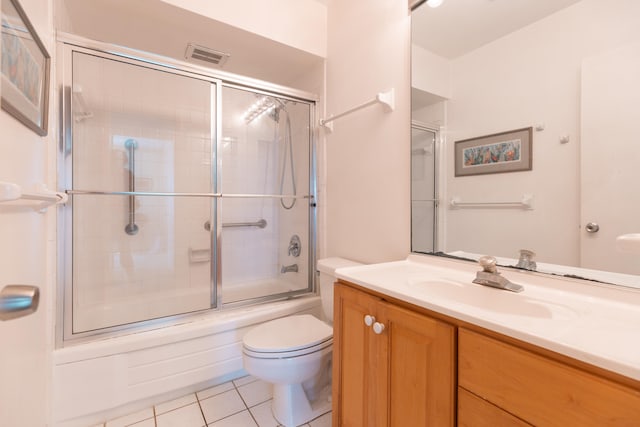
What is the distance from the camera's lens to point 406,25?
4.70 feet

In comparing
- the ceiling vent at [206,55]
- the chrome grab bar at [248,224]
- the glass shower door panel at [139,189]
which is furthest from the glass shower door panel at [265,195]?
the ceiling vent at [206,55]

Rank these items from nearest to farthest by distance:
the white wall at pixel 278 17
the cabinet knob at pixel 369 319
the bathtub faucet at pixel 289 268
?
the cabinet knob at pixel 369 319
the white wall at pixel 278 17
the bathtub faucet at pixel 289 268

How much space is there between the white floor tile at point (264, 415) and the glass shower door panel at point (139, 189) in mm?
685

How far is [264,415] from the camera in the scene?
55.8 inches

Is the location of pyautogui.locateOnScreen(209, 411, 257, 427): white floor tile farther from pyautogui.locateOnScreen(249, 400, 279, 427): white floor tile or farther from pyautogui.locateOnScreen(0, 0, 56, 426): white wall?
pyautogui.locateOnScreen(0, 0, 56, 426): white wall

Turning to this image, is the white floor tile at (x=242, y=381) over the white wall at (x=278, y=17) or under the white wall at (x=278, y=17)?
under

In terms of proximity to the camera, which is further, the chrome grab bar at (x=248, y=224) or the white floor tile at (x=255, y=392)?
the chrome grab bar at (x=248, y=224)

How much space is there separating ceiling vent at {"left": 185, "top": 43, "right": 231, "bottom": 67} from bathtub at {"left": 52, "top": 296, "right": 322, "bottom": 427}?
1.82 meters

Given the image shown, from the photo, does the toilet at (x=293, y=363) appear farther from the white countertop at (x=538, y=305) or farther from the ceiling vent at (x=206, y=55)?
the ceiling vent at (x=206, y=55)

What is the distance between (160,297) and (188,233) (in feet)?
1.71

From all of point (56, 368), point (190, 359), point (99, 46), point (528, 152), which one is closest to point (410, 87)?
point (528, 152)

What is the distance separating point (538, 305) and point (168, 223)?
2.35 meters

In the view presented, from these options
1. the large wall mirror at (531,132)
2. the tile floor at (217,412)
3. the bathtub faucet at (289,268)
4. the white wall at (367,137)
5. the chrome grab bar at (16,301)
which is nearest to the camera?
the chrome grab bar at (16,301)

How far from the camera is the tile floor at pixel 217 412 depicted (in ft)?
4.48
